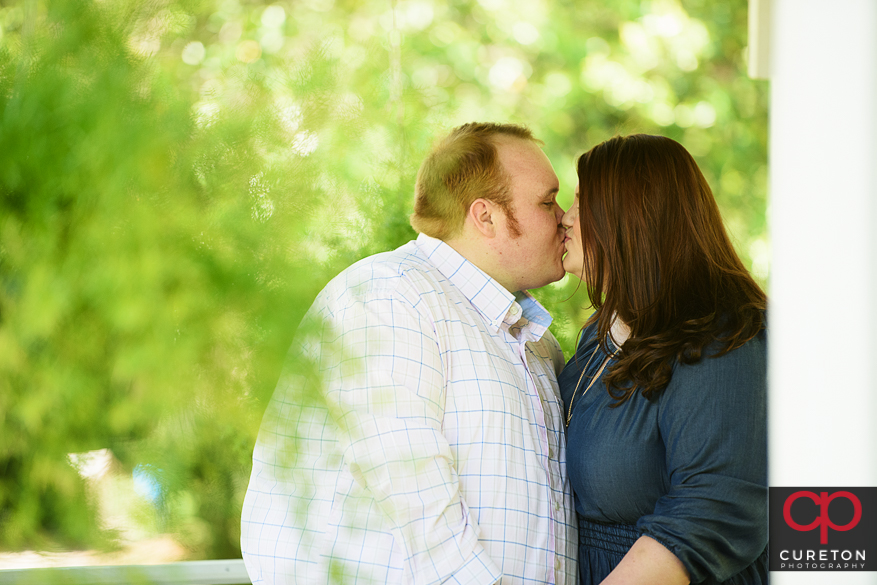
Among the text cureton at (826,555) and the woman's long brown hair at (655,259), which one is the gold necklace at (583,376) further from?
the text cureton at (826,555)

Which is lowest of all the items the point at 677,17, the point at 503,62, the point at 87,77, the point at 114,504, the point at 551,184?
the point at 114,504

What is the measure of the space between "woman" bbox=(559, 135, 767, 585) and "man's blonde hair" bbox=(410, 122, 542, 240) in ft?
0.62

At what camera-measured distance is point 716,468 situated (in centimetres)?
101

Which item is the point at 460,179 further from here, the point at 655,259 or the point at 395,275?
the point at 655,259

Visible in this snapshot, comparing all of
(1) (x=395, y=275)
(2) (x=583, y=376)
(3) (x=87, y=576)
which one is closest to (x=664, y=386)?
(2) (x=583, y=376)

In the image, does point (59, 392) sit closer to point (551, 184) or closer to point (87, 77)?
point (87, 77)

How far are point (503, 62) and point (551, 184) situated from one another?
1225mm

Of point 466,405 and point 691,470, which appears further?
point 466,405

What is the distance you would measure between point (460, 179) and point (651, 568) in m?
0.86

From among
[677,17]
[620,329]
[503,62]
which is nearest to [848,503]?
[620,329]

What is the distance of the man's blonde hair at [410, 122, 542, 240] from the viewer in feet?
4.57

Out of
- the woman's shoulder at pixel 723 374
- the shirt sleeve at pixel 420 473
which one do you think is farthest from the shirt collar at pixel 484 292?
the woman's shoulder at pixel 723 374

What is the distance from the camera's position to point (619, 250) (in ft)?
4.05

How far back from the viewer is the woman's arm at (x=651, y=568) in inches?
39.7
